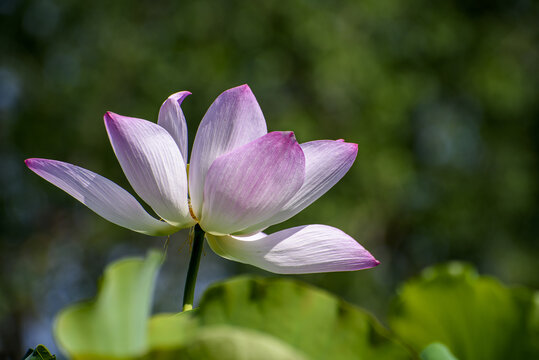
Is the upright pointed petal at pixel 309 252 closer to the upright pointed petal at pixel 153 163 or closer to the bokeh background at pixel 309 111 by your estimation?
the upright pointed petal at pixel 153 163

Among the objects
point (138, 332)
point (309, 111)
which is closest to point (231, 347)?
point (138, 332)

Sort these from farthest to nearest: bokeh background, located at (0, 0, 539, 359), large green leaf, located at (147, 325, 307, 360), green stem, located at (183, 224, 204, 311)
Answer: bokeh background, located at (0, 0, 539, 359), green stem, located at (183, 224, 204, 311), large green leaf, located at (147, 325, 307, 360)

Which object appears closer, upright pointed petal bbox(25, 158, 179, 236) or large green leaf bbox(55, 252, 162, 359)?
large green leaf bbox(55, 252, 162, 359)

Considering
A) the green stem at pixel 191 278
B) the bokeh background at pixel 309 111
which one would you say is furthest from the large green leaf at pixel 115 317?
the bokeh background at pixel 309 111

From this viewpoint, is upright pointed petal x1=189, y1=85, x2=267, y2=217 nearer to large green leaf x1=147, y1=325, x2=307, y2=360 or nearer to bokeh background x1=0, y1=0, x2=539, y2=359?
large green leaf x1=147, y1=325, x2=307, y2=360

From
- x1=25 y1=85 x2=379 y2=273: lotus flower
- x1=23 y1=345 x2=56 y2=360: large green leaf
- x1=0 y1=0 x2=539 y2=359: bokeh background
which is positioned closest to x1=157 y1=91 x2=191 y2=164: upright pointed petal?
x1=25 y1=85 x2=379 y2=273: lotus flower

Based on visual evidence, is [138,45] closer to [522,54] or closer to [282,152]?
[522,54]

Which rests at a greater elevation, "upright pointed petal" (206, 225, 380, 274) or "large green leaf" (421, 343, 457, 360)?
"upright pointed petal" (206, 225, 380, 274)
